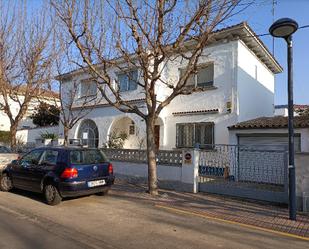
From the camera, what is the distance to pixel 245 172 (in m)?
9.55

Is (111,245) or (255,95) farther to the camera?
(255,95)

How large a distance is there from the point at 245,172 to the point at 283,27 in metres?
4.66

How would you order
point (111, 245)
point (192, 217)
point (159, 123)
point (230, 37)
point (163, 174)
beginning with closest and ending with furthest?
point (111, 245) < point (192, 217) < point (163, 174) < point (230, 37) < point (159, 123)

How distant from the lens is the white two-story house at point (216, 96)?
14188 millimetres

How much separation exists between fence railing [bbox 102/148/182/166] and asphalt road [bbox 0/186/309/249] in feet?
10.6

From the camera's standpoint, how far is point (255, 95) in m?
16.2

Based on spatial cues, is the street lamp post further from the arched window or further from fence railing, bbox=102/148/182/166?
the arched window

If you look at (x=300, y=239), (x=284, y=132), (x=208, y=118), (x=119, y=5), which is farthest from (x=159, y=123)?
(x=300, y=239)

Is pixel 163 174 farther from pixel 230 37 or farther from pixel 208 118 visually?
pixel 230 37

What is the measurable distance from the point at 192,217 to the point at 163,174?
14.4 ft

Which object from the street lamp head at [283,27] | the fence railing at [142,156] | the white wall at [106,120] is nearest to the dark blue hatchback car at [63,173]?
the fence railing at [142,156]

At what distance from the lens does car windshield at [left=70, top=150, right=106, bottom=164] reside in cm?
821

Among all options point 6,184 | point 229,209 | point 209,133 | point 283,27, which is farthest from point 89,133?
point 283,27

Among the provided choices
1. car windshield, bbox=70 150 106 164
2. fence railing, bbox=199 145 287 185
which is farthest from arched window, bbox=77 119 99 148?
fence railing, bbox=199 145 287 185
